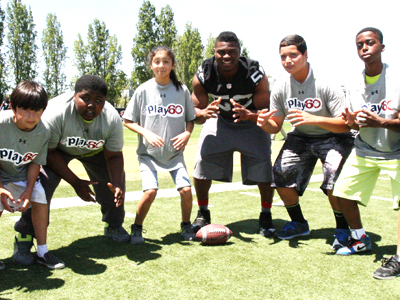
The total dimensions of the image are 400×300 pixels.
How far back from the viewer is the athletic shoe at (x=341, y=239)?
424cm

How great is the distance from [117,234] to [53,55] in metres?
51.3

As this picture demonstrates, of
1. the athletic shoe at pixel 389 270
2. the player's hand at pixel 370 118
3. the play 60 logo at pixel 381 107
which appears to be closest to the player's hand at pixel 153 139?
the player's hand at pixel 370 118

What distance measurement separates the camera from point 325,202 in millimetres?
6586

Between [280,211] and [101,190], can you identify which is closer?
[101,190]

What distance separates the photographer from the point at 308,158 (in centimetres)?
468

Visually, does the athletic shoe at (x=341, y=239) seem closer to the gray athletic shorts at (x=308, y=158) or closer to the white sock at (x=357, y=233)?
the white sock at (x=357, y=233)

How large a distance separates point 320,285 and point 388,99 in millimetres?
1779

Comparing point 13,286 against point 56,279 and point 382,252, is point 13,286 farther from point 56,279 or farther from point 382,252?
point 382,252

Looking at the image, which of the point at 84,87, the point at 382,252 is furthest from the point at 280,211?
the point at 84,87

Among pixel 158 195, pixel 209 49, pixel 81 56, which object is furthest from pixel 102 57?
pixel 158 195

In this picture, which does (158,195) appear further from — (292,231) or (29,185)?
(29,185)

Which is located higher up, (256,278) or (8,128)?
(8,128)

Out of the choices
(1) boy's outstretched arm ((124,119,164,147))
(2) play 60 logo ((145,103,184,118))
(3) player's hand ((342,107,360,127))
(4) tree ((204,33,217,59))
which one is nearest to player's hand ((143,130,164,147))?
(1) boy's outstretched arm ((124,119,164,147))

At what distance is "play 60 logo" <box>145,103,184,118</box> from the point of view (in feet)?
15.1
